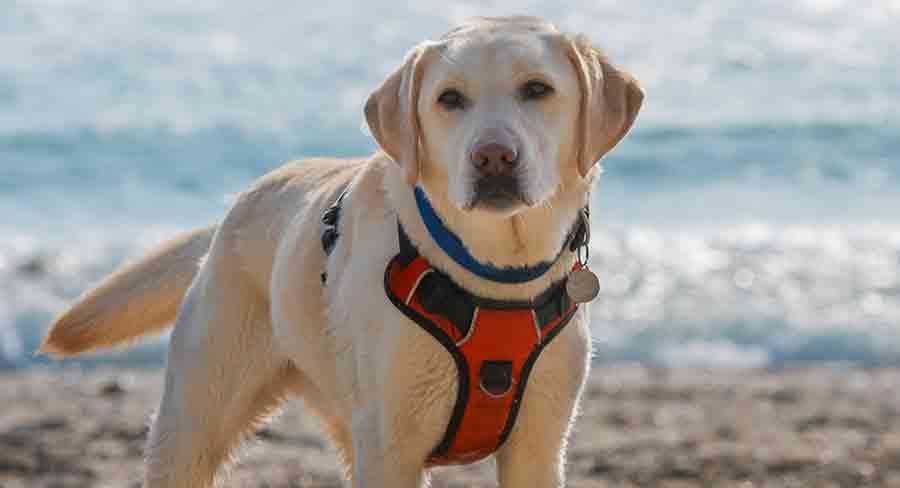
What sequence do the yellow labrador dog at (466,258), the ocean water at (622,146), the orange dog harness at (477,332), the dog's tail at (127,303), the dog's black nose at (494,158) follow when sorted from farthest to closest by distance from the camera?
the ocean water at (622,146), the dog's tail at (127,303), the orange dog harness at (477,332), the yellow labrador dog at (466,258), the dog's black nose at (494,158)

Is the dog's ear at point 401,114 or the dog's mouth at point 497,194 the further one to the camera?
the dog's ear at point 401,114

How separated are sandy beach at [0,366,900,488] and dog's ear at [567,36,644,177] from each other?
8.52 feet

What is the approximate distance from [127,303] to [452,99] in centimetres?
163

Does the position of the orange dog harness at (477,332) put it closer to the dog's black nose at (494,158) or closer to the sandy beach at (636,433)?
the dog's black nose at (494,158)

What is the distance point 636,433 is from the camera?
22.3 feet

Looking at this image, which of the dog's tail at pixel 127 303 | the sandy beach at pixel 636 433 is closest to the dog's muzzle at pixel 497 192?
the dog's tail at pixel 127 303

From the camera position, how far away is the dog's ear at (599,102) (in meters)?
3.44

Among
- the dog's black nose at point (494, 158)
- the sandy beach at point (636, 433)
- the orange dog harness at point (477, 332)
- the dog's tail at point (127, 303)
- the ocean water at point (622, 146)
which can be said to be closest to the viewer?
the dog's black nose at point (494, 158)

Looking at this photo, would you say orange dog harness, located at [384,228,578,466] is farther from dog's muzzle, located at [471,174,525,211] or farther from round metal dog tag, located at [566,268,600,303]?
dog's muzzle, located at [471,174,525,211]

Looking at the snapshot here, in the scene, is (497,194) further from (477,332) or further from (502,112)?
(477,332)

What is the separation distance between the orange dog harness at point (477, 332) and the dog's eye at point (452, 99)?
1.14ft

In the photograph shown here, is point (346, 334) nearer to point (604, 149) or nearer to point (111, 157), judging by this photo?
point (604, 149)

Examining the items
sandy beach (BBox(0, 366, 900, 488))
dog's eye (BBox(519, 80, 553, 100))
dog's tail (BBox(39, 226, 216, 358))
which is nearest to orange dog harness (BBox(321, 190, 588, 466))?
dog's eye (BBox(519, 80, 553, 100))

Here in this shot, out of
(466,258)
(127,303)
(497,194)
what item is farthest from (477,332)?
(127,303)
